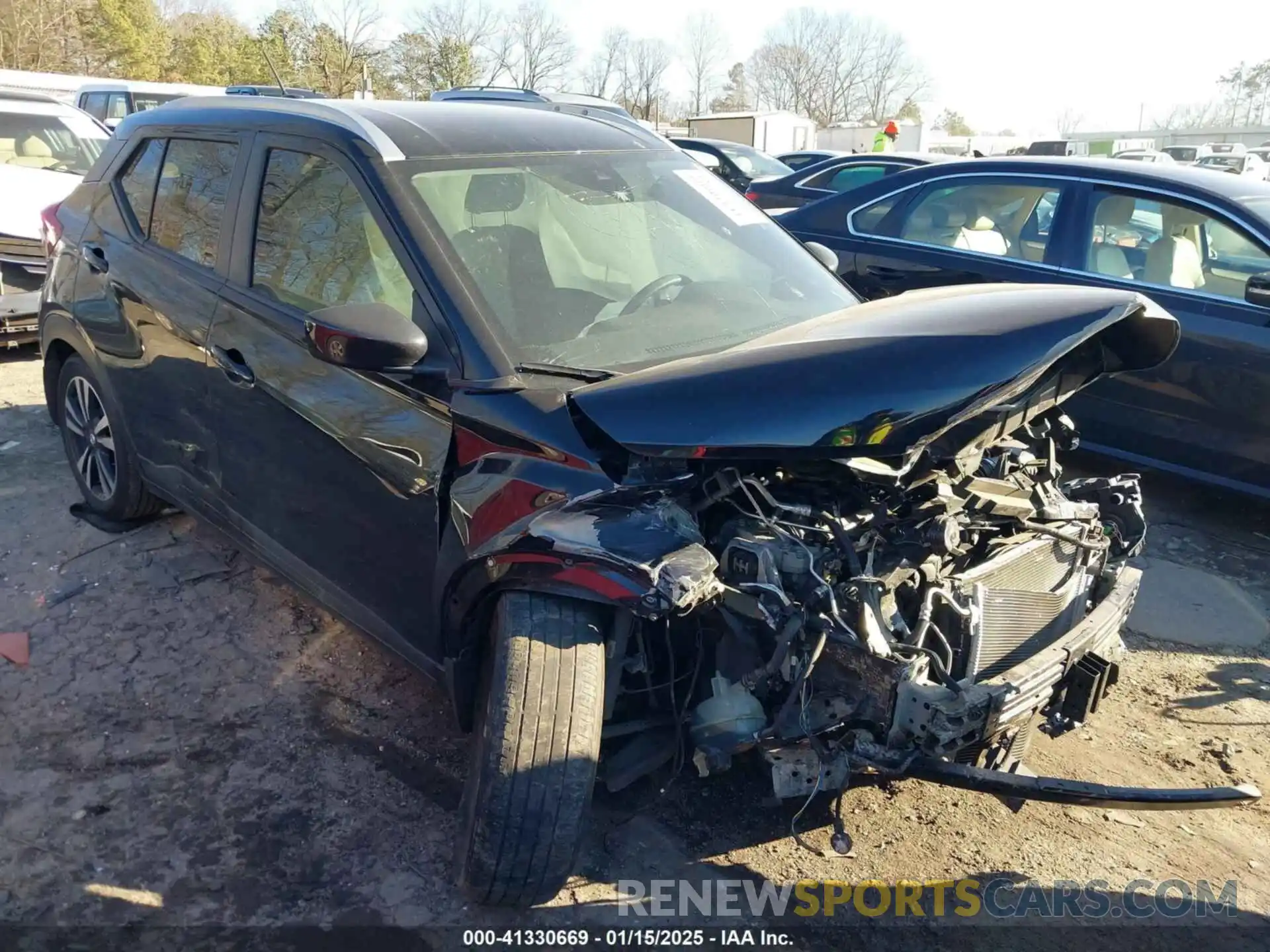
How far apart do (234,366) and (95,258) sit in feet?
4.75

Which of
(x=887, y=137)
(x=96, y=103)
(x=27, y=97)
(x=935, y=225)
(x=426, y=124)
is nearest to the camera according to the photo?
(x=426, y=124)

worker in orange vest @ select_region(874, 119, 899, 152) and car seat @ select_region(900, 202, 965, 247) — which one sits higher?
worker in orange vest @ select_region(874, 119, 899, 152)

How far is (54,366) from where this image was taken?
185 inches

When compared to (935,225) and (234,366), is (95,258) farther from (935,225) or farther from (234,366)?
(935,225)

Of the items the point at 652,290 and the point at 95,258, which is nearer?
the point at 652,290

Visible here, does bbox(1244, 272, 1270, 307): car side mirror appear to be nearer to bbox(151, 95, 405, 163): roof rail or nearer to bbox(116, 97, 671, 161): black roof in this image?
bbox(116, 97, 671, 161): black roof

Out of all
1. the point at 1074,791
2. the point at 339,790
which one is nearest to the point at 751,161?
the point at 339,790

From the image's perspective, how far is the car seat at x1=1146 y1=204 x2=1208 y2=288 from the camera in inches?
195

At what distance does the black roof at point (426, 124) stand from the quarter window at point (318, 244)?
0.14 metres

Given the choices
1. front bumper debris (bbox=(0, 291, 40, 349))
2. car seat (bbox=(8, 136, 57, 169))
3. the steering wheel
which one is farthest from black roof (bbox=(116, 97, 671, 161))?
car seat (bbox=(8, 136, 57, 169))

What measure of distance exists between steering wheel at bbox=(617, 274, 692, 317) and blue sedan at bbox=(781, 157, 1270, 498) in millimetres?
2938

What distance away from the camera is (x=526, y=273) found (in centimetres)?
286

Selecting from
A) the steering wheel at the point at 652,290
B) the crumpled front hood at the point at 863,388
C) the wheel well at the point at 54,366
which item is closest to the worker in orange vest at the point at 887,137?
the wheel well at the point at 54,366

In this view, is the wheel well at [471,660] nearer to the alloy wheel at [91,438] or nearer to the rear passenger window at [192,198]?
the rear passenger window at [192,198]
